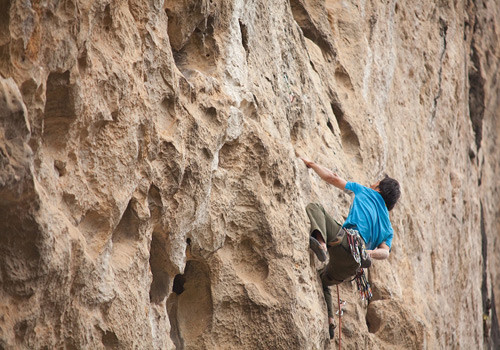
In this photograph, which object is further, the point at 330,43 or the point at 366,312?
the point at 330,43

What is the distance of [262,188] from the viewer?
171 inches

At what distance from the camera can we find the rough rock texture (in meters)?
2.71

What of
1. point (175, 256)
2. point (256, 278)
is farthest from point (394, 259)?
point (175, 256)

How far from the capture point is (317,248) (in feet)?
15.3

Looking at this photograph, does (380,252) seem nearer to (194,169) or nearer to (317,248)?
(317,248)

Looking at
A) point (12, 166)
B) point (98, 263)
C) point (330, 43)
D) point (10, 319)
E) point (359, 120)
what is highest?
point (330, 43)

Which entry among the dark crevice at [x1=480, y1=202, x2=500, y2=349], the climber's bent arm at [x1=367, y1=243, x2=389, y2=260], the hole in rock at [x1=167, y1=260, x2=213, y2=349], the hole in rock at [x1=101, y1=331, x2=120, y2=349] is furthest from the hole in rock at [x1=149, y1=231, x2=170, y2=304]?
the dark crevice at [x1=480, y1=202, x2=500, y2=349]

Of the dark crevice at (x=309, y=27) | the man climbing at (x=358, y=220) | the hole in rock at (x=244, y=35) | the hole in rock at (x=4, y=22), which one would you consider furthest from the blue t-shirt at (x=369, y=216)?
the hole in rock at (x=4, y=22)

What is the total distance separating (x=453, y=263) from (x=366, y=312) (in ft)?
12.8

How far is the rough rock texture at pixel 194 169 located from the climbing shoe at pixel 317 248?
0.06 metres

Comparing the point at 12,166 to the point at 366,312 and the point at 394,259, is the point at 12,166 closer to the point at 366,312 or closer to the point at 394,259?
the point at 366,312

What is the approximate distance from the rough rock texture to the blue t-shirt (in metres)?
0.29

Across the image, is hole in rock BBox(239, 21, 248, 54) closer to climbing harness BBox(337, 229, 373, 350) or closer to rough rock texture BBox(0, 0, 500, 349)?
rough rock texture BBox(0, 0, 500, 349)

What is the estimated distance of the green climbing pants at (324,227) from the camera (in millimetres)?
4785
